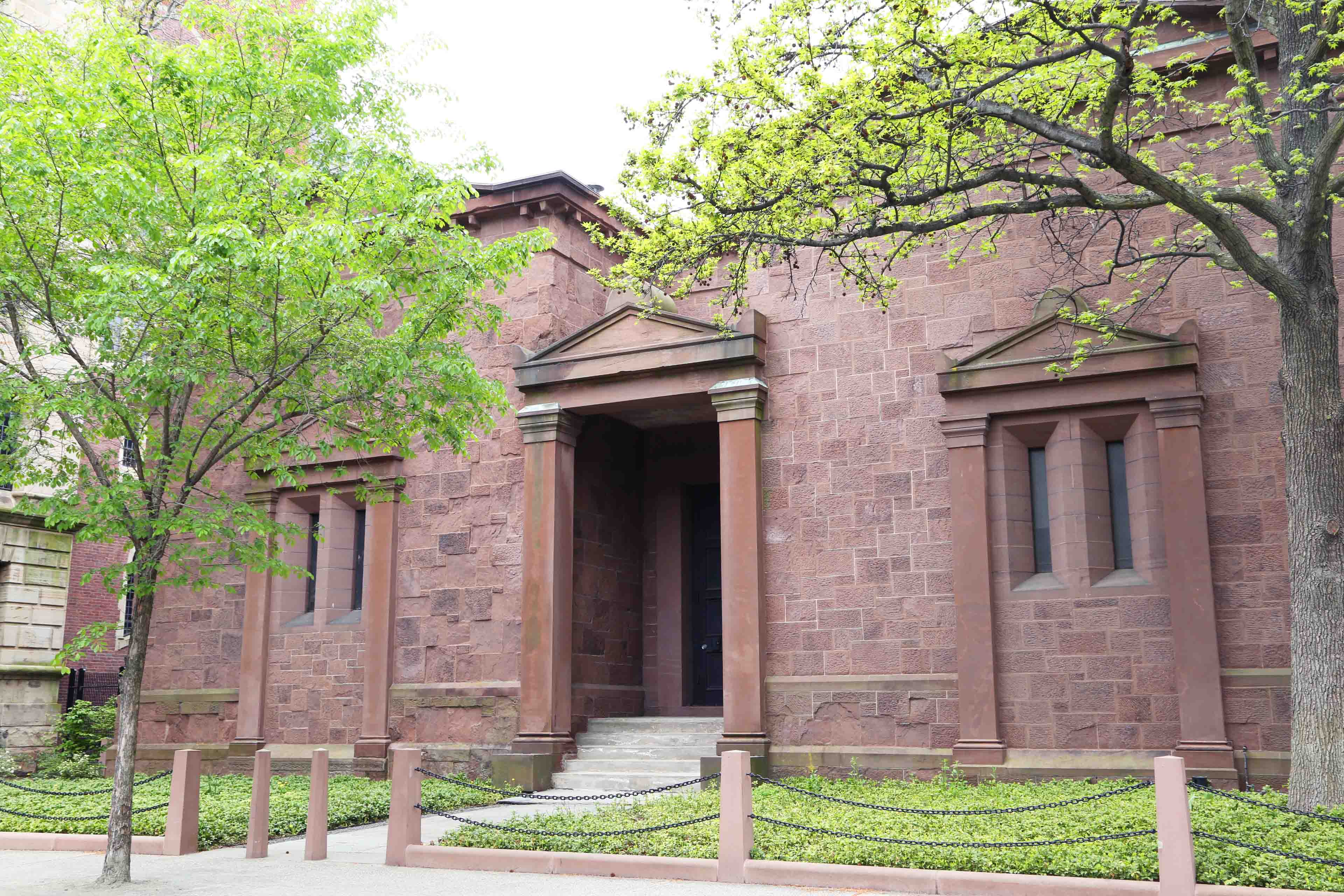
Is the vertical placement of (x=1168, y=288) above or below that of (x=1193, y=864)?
above

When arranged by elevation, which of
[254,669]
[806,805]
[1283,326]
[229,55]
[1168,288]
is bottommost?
[806,805]

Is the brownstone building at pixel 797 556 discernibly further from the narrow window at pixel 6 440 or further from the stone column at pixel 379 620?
the narrow window at pixel 6 440

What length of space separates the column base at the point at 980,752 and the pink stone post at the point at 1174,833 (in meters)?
5.15

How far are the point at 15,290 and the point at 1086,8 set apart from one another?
9.78 m

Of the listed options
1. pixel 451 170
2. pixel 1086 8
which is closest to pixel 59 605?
pixel 451 170

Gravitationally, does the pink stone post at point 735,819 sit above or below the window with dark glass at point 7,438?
below

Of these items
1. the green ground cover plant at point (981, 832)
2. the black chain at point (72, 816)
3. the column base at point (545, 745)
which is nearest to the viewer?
the green ground cover plant at point (981, 832)

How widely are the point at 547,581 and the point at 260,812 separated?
17.3 ft

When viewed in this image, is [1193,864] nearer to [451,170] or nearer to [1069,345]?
[1069,345]

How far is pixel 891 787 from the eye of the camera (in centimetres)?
1232

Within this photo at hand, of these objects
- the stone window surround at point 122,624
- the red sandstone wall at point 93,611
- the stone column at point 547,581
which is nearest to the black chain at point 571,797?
the stone column at point 547,581

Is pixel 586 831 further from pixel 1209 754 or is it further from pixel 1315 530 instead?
pixel 1315 530

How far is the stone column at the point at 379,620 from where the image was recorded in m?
16.3

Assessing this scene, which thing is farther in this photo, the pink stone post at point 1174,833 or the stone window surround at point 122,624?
the stone window surround at point 122,624
